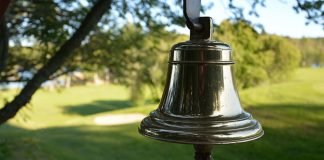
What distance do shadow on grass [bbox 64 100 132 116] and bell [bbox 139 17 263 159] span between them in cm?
3849

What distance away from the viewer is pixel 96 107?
1779 inches

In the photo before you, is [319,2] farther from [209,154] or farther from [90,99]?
[90,99]

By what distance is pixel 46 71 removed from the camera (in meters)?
4.78

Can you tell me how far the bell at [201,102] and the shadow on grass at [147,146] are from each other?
26.9 feet

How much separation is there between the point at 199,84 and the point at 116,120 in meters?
21.1

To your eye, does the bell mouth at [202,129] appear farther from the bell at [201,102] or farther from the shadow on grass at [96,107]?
the shadow on grass at [96,107]

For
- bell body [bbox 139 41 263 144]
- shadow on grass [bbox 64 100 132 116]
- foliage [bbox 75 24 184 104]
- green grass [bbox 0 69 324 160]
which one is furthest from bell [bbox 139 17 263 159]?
shadow on grass [bbox 64 100 132 116]

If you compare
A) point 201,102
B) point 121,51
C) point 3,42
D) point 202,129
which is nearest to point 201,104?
point 201,102

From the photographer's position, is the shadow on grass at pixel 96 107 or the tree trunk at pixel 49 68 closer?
the tree trunk at pixel 49 68

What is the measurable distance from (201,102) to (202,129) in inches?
6.3

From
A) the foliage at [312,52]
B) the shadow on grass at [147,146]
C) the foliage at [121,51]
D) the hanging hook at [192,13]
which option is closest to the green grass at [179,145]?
the shadow on grass at [147,146]

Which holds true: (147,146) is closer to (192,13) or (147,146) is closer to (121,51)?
(121,51)

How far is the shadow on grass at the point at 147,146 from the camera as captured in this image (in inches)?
414

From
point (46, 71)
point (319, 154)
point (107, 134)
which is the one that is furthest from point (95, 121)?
point (46, 71)
